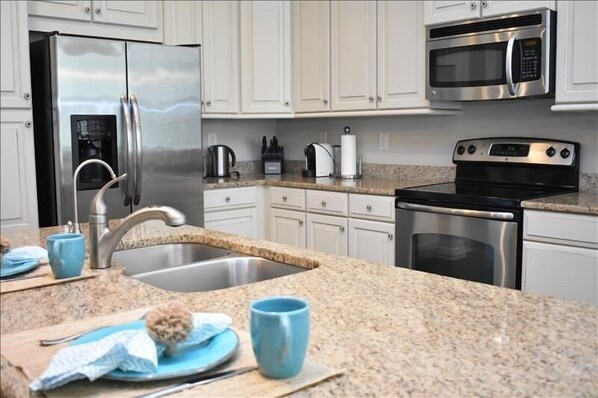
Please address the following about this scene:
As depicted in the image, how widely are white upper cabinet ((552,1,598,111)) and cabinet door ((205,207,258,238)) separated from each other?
6.73 ft

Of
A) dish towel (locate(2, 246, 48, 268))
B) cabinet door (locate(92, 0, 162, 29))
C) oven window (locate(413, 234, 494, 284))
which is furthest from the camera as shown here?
cabinet door (locate(92, 0, 162, 29))

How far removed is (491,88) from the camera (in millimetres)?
3217

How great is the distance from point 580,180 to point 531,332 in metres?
2.40

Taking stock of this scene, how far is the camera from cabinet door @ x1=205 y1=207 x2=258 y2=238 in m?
3.99

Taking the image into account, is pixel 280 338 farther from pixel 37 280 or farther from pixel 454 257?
pixel 454 257

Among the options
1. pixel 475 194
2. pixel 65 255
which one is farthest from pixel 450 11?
pixel 65 255

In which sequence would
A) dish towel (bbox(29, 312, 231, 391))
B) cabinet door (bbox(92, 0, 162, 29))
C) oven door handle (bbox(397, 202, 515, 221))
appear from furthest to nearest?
cabinet door (bbox(92, 0, 162, 29)), oven door handle (bbox(397, 202, 515, 221)), dish towel (bbox(29, 312, 231, 391))

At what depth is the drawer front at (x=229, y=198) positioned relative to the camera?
12.9 feet

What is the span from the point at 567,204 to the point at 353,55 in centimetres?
180

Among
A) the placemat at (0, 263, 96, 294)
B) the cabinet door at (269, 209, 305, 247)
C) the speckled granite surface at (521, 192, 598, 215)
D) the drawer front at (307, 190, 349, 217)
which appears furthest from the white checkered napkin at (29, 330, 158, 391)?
the cabinet door at (269, 209, 305, 247)

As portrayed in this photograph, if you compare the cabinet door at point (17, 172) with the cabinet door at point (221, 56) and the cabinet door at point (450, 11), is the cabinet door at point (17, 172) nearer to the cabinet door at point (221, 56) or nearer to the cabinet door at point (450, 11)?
the cabinet door at point (221, 56)

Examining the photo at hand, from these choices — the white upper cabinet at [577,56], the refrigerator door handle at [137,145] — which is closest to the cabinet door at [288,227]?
the refrigerator door handle at [137,145]

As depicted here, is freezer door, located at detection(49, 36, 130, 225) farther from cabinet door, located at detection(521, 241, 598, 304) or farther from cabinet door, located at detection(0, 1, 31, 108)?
cabinet door, located at detection(521, 241, 598, 304)

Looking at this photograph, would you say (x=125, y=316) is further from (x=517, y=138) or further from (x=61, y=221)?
(x=517, y=138)
